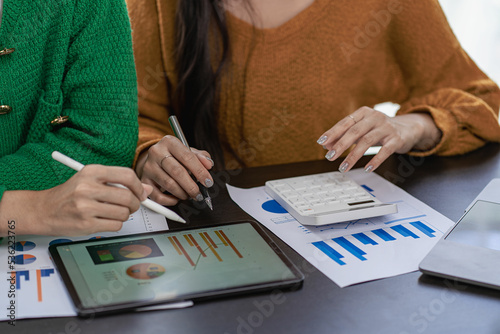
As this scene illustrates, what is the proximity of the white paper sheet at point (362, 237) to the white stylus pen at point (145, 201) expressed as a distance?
0.13 metres

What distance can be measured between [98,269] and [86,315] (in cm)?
7

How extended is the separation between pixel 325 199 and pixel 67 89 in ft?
1.38

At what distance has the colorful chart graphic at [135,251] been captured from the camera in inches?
26.1

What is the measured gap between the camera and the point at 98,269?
63 centimetres

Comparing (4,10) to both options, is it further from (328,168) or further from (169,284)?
(328,168)

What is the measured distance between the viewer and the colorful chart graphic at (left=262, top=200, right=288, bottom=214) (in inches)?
32.8

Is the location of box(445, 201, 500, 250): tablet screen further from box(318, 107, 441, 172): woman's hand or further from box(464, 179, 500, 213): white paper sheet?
box(318, 107, 441, 172): woman's hand

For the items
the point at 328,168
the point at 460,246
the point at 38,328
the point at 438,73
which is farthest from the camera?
the point at 438,73

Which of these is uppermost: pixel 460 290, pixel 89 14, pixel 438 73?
pixel 89 14

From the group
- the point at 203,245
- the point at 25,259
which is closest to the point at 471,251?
the point at 203,245

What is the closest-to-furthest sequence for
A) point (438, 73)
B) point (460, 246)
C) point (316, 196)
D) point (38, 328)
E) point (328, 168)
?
point (38, 328)
point (460, 246)
point (316, 196)
point (328, 168)
point (438, 73)

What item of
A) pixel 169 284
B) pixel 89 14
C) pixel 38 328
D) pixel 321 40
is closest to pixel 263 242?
pixel 169 284

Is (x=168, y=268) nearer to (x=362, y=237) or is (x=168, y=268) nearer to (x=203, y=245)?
(x=203, y=245)

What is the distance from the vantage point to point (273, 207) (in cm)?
84
